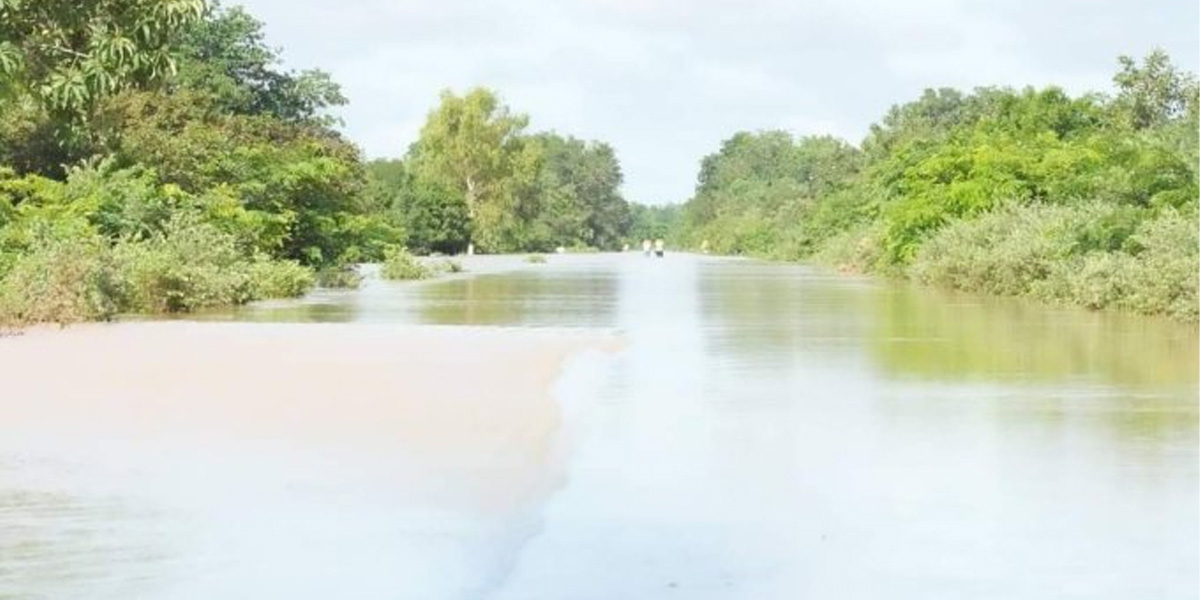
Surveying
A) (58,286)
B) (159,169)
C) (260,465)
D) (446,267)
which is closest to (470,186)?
(446,267)

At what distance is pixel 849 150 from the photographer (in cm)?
10325

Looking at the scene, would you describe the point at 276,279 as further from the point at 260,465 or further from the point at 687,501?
the point at 687,501

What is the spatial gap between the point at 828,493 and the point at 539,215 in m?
126

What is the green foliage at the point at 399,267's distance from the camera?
53.8 metres

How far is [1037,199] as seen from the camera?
161 ft

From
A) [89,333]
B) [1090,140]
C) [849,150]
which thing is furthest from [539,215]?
[89,333]

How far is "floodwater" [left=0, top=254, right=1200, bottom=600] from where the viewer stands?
26.7ft

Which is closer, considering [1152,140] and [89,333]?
[89,333]

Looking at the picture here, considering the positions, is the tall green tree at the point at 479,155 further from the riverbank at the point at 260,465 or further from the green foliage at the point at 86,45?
the green foliage at the point at 86,45

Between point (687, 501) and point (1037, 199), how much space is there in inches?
1608

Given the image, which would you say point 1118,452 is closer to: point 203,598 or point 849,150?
point 203,598

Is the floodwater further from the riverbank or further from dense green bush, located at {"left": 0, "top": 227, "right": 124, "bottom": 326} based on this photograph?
dense green bush, located at {"left": 0, "top": 227, "right": 124, "bottom": 326}

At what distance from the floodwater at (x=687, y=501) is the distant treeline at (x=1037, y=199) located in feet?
48.5

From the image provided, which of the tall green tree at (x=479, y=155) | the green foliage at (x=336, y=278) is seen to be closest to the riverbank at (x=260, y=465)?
the green foliage at (x=336, y=278)
